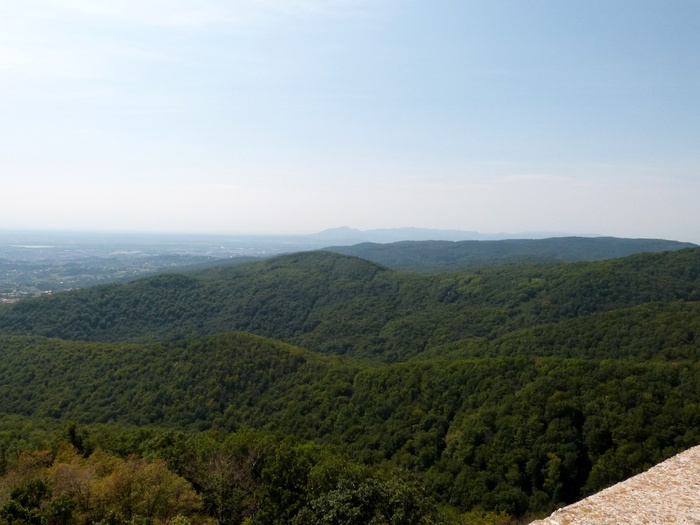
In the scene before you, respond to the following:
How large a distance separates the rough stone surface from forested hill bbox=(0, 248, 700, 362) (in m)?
74.3

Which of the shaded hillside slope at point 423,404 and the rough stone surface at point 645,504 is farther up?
the rough stone surface at point 645,504

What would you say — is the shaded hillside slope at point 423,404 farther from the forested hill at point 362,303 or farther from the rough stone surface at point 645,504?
the forested hill at point 362,303

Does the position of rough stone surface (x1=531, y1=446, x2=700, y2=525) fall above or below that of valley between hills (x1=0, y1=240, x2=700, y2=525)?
above

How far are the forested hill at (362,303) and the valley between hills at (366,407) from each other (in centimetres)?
79

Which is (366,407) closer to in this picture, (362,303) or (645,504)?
(645,504)

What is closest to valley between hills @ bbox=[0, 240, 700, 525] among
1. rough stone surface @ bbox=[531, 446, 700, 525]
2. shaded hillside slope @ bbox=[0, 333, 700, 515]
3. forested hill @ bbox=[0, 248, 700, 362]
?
shaded hillside slope @ bbox=[0, 333, 700, 515]

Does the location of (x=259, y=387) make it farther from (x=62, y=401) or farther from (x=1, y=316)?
(x=1, y=316)

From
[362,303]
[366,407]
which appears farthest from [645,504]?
[362,303]

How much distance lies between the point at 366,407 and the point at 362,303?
77.6 metres

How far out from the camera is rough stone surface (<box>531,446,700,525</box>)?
905 centimetres

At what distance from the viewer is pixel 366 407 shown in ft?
153

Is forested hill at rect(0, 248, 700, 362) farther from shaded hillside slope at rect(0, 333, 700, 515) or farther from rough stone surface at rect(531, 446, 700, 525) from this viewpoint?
rough stone surface at rect(531, 446, 700, 525)

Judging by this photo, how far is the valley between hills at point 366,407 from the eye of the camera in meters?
18.1

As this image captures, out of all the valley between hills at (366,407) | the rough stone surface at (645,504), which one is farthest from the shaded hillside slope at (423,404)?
the rough stone surface at (645,504)
